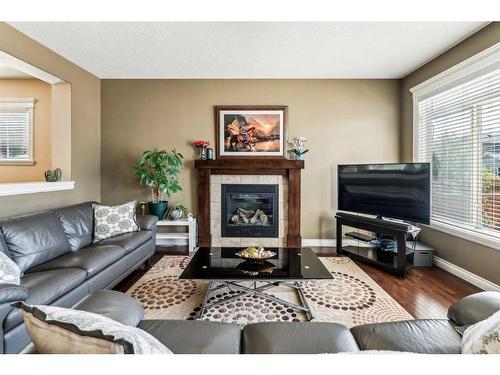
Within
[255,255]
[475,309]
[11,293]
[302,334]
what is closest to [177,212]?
[255,255]

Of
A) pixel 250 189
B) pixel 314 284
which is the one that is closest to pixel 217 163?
pixel 250 189

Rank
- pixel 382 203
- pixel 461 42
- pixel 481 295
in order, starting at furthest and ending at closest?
pixel 382 203, pixel 461 42, pixel 481 295

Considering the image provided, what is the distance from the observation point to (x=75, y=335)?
2.19 feet

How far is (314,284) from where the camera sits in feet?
8.93

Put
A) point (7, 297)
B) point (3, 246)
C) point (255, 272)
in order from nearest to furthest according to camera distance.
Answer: point (7, 297), point (3, 246), point (255, 272)

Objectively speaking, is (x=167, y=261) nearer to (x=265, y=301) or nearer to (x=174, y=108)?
(x=265, y=301)

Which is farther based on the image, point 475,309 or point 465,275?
point 465,275

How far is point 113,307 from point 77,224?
1.96 metres

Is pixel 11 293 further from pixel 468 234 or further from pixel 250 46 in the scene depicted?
pixel 468 234

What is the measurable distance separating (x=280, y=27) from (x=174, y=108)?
221 centimetres

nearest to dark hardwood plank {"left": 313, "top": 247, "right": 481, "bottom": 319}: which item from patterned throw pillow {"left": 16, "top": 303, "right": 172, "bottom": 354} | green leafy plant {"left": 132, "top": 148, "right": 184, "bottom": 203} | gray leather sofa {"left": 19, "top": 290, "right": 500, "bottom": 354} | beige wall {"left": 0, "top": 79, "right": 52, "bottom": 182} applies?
gray leather sofa {"left": 19, "top": 290, "right": 500, "bottom": 354}

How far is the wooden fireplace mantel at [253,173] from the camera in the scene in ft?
13.3

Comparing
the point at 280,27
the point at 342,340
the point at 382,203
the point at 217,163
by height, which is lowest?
the point at 342,340

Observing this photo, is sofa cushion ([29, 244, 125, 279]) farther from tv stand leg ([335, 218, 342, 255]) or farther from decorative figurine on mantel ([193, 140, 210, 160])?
tv stand leg ([335, 218, 342, 255])
